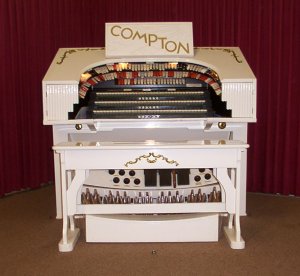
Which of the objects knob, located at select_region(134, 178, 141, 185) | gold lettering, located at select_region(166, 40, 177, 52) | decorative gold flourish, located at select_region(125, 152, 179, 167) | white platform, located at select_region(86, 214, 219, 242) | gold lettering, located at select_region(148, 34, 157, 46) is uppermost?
gold lettering, located at select_region(148, 34, 157, 46)

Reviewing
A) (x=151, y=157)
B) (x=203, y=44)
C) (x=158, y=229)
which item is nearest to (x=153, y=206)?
(x=158, y=229)

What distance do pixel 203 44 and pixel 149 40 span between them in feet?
3.72

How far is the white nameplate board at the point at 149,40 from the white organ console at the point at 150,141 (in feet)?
0.19

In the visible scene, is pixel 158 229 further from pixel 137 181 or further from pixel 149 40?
pixel 149 40

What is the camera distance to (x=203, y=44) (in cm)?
430

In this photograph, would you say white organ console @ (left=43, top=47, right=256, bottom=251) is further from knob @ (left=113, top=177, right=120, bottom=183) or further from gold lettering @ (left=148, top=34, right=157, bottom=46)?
gold lettering @ (left=148, top=34, right=157, bottom=46)

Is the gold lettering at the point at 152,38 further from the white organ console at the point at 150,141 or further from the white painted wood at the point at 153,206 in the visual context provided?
the white painted wood at the point at 153,206

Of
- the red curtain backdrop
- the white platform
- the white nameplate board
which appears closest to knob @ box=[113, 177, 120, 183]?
the white platform

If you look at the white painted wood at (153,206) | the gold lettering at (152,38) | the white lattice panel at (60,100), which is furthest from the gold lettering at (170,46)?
the white painted wood at (153,206)

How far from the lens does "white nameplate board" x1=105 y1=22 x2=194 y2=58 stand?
3.26 m

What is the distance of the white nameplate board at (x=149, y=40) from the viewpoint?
326cm

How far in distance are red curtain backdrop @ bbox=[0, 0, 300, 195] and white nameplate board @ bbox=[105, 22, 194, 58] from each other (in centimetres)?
92

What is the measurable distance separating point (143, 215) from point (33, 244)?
2.45 ft

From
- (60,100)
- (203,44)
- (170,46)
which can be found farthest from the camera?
Result: (203,44)
